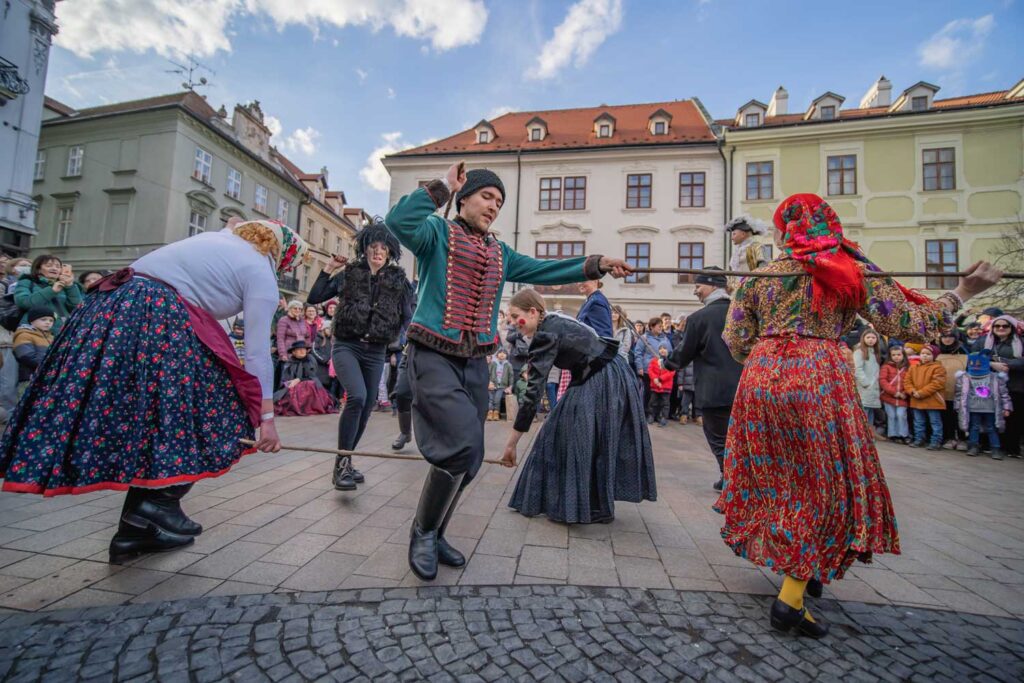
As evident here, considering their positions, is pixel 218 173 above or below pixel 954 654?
above

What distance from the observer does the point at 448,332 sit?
237 centimetres

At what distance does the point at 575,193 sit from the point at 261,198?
19.5 m

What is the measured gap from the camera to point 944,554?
121 inches

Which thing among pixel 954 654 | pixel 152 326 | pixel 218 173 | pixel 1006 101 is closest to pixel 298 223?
pixel 218 173

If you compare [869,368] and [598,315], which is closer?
[598,315]

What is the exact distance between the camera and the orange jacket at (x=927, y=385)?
26.2ft

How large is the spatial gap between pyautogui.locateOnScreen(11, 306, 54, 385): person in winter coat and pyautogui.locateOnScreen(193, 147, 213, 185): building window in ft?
72.5

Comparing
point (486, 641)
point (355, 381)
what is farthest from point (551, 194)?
point (486, 641)

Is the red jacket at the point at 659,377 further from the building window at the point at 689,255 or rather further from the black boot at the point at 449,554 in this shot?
the building window at the point at 689,255

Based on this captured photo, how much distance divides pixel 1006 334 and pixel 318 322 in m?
12.3

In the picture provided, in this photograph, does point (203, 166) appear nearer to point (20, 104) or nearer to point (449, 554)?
point (20, 104)

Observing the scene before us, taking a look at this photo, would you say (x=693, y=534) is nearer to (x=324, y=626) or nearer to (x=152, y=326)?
(x=324, y=626)

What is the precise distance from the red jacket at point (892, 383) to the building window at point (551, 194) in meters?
19.5

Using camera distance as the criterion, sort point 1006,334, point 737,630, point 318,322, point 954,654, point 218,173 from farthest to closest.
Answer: point 218,173
point 318,322
point 1006,334
point 737,630
point 954,654
